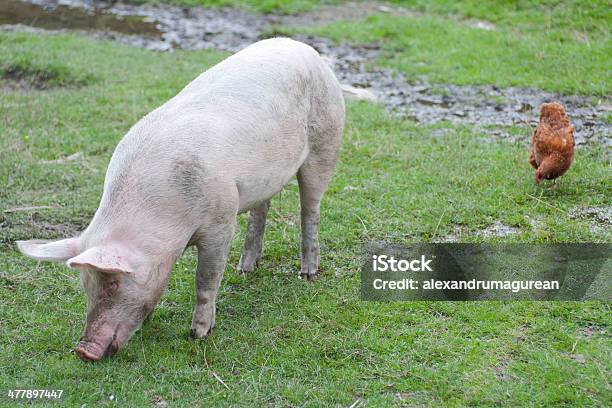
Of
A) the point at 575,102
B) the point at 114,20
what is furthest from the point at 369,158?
the point at 114,20

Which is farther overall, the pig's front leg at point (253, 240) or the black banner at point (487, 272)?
the pig's front leg at point (253, 240)

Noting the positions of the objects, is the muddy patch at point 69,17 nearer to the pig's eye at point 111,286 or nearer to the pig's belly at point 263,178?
the pig's belly at point 263,178

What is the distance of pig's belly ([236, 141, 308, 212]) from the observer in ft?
16.4

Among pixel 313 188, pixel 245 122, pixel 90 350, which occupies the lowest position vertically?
pixel 90 350

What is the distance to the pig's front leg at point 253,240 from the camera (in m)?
6.02

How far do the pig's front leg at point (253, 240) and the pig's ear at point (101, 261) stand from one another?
5.79 ft

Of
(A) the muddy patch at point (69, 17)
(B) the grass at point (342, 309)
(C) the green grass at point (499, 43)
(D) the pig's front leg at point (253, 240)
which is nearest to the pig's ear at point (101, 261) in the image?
(B) the grass at point (342, 309)

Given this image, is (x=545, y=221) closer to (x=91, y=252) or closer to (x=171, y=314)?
A: (x=171, y=314)

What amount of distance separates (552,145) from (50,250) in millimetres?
4246

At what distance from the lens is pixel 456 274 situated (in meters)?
5.80

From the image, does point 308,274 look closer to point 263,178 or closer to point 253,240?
point 253,240

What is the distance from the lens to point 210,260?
4.94 metres

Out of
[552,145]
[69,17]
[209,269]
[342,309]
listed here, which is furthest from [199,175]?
[69,17]

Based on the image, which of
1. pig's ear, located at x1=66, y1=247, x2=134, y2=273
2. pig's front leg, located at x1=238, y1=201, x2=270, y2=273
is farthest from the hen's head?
pig's ear, located at x1=66, y1=247, x2=134, y2=273
